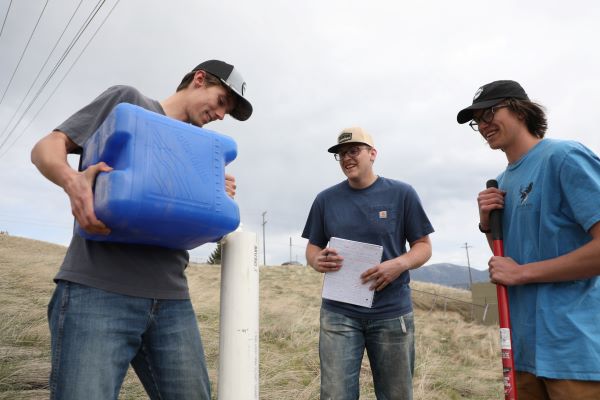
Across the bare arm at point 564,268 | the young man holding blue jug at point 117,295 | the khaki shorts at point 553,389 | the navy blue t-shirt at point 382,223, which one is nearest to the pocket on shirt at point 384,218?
the navy blue t-shirt at point 382,223

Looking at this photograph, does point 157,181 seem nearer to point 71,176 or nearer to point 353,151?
point 71,176

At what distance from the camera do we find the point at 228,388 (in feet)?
5.17

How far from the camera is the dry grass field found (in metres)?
3.78

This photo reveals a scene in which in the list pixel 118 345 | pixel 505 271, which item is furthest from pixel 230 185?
pixel 505 271

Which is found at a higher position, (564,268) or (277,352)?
(564,268)

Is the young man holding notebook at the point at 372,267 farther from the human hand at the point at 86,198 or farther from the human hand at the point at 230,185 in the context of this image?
the human hand at the point at 86,198

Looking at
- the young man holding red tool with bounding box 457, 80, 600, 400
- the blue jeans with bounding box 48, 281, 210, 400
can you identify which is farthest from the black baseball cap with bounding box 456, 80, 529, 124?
the blue jeans with bounding box 48, 281, 210, 400

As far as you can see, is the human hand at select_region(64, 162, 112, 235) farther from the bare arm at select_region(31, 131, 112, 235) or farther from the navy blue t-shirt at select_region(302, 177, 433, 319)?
the navy blue t-shirt at select_region(302, 177, 433, 319)

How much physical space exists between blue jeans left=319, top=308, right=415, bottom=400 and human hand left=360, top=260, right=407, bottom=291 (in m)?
0.21

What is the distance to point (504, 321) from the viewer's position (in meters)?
1.78

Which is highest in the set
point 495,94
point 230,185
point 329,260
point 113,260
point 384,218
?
point 495,94

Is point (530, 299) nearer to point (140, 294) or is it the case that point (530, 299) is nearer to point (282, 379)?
point (140, 294)

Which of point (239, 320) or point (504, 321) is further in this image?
point (504, 321)

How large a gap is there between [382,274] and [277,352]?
3.68 metres
